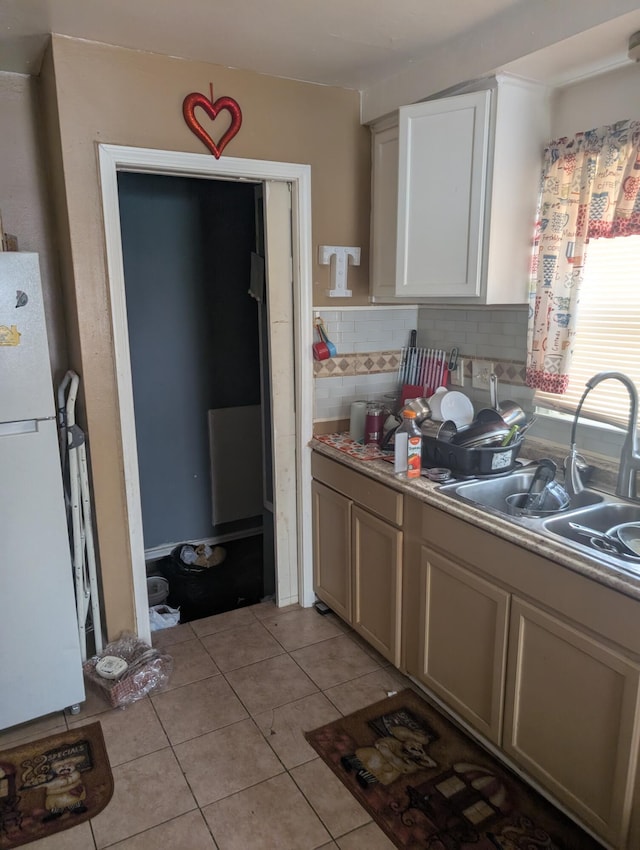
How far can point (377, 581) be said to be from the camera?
8.21 feet

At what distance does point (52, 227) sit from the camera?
2.52 meters

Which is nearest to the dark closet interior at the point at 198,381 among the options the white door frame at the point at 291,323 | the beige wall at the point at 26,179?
the white door frame at the point at 291,323

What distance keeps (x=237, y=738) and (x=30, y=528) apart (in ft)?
3.45

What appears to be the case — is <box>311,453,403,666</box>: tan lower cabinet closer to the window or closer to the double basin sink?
the double basin sink

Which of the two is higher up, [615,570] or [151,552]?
[615,570]

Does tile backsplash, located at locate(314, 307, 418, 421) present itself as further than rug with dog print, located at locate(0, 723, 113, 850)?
Yes

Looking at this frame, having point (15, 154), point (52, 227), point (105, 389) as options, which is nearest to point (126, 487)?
point (105, 389)

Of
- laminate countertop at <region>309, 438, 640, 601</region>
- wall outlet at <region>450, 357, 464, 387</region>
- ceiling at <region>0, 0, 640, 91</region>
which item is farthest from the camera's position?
wall outlet at <region>450, 357, 464, 387</region>

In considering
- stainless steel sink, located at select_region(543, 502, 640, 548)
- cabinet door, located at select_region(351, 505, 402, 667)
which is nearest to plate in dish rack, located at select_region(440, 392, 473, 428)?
cabinet door, located at select_region(351, 505, 402, 667)

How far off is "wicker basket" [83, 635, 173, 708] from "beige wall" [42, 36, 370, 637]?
89 mm

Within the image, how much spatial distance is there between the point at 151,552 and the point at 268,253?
2060 millimetres

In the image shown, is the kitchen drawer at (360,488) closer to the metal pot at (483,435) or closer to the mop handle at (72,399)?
the metal pot at (483,435)

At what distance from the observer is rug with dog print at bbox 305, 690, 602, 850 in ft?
5.80

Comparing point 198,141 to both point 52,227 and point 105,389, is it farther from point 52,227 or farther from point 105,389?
point 105,389
